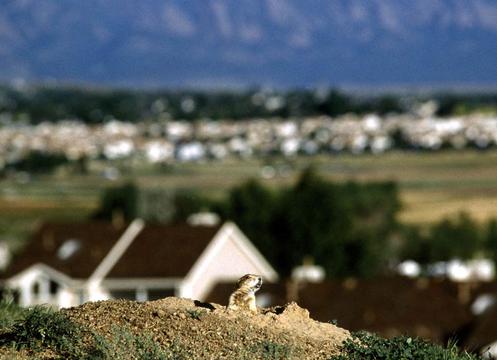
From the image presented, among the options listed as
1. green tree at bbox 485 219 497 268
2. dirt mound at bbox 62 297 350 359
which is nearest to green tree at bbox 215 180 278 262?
green tree at bbox 485 219 497 268

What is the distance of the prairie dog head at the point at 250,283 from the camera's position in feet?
36.1

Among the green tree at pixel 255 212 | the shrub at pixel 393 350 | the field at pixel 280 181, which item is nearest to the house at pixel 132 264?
the green tree at pixel 255 212

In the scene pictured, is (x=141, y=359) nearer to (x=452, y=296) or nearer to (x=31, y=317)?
(x=31, y=317)

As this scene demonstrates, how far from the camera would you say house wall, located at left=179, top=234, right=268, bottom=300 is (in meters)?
47.2

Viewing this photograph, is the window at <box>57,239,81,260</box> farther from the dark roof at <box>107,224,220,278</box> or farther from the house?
the dark roof at <box>107,224,220,278</box>

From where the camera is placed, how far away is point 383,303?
42.3 metres

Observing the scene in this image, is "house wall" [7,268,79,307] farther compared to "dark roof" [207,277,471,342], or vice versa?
"house wall" [7,268,79,307]

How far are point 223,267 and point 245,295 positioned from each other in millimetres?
37795

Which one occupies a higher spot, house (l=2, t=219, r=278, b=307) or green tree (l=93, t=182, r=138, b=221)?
green tree (l=93, t=182, r=138, b=221)

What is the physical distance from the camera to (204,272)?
47.7m

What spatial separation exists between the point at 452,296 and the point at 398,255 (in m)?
29.3

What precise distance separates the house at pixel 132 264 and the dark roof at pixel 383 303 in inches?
63.8

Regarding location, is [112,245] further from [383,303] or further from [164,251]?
[383,303]

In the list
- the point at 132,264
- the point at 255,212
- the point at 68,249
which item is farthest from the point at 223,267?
the point at 255,212
